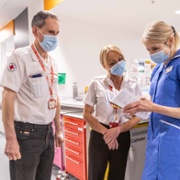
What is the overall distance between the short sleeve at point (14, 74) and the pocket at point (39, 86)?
0.24 feet

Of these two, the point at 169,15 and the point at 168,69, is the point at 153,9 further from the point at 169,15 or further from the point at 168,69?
the point at 168,69

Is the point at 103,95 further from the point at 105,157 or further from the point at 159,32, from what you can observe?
the point at 159,32

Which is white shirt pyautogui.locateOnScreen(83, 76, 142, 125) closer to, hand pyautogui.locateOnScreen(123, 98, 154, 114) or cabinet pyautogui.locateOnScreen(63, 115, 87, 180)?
hand pyautogui.locateOnScreen(123, 98, 154, 114)

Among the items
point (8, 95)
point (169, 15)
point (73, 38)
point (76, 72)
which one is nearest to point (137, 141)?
point (8, 95)

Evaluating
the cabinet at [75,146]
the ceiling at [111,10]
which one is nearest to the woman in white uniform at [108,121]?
the cabinet at [75,146]

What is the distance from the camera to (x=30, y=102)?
128 centimetres

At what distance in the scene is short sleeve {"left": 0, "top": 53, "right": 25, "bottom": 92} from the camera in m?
1.19

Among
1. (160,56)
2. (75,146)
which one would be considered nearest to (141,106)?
(160,56)

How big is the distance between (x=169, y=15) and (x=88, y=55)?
1.72m

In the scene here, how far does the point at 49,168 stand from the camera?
4.84 feet

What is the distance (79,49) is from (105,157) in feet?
9.15

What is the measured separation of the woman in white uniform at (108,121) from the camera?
1450 millimetres

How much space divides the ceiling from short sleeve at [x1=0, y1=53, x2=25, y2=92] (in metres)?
2.06

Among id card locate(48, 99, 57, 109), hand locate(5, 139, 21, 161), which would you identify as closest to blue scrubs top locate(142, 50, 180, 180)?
id card locate(48, 99, 57, 109)
